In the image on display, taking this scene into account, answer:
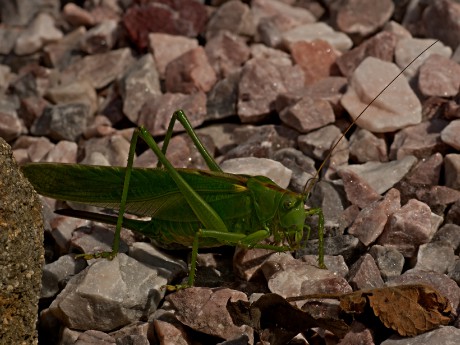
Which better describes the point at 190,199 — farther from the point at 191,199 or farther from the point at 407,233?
the point at 407,233

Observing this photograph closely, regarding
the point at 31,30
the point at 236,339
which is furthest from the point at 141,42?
the point at 236,339

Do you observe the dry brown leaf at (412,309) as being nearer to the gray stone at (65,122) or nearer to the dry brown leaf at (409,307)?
the dry brown leaf at (409,307)

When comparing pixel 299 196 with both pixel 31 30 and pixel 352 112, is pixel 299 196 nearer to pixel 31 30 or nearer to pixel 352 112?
pixel 352 112

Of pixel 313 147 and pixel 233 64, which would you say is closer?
pixel 313 147

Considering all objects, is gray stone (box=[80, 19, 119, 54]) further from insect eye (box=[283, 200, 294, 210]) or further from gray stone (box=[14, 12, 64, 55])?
insect eye (box=[283, 200, 294, 210])

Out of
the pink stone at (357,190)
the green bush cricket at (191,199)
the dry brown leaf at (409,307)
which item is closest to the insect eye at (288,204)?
the green bush cricket at (191,199)

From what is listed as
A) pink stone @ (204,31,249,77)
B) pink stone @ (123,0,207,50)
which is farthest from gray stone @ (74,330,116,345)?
pink stone @ (123,0,207,50)
